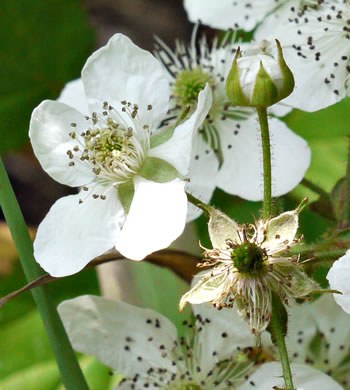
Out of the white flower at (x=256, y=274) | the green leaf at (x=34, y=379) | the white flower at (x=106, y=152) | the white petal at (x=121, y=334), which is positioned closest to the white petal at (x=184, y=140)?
the white flower at (x=106, y=152)

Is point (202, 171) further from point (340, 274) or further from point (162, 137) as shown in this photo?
point (340, 274)

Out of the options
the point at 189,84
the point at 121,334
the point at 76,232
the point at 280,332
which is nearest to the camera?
the point at 280,332

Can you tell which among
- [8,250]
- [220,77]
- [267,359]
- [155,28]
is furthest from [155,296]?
[155,28]

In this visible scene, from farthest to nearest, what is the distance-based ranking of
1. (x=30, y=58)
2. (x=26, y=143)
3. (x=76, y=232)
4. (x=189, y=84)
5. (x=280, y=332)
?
1. (x=26, y=143)
2. (x=30, y=58)
3. (x=189, y=84)
4. (x=76, y=232)
5. (x=280, y=332)

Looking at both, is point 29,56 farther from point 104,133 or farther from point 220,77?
point 104,133

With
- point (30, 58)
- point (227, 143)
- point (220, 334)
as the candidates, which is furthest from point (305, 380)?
point (30, 58)

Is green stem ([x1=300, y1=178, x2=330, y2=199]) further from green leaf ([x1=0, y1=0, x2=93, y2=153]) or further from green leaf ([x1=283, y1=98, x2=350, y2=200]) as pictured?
green leaf ([x1=0, y1=0, x2=93, y2=153])
